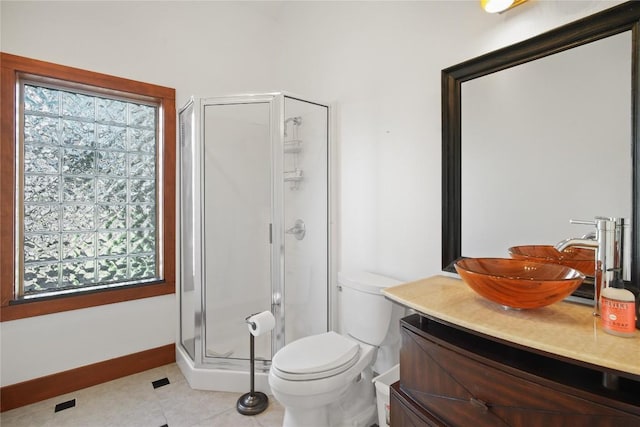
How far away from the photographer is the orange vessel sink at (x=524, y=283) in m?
0.85

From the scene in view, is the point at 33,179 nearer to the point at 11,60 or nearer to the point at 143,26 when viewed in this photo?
the point at 11,60

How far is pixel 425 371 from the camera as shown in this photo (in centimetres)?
97

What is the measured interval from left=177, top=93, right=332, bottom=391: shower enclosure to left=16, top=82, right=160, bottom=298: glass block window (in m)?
0.30

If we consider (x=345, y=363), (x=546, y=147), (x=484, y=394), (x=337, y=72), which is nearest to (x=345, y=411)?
(x=345, y=363)

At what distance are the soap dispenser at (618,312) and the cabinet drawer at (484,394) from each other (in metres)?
0.26

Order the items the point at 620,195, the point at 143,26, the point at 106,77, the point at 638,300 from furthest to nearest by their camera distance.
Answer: the point at 143,26
the point at 106,77
the point at 620,195
the point at 638,300

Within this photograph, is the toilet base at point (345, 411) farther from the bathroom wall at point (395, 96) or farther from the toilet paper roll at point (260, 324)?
the bathroom wall at point (395, 96)

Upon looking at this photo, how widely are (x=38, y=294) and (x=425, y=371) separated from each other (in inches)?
93.6

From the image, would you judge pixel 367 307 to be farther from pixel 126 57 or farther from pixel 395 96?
pixel 126 57

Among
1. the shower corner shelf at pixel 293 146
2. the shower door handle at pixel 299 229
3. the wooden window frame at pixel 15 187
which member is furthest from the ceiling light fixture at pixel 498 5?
the wooden window frame at pixel 15 187

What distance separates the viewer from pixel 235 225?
2.30 meters

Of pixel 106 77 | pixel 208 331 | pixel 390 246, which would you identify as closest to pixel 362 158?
pixel 390 246

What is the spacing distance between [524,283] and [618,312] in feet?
0.70

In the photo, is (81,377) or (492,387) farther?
(81,377)
